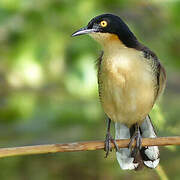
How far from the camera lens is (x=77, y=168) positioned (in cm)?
782

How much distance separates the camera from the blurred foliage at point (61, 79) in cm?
677

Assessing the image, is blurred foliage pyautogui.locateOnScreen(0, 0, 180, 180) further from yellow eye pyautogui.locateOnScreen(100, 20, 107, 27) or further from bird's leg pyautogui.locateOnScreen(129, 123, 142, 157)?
yellow eye pyautogui.locateOnScreen(100, 20, 107, 27)

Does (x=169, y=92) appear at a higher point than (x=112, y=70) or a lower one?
lower

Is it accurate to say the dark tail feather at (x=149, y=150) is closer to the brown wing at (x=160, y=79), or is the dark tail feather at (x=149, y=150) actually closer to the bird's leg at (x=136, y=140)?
the bird's leg at (x=136, y=140)

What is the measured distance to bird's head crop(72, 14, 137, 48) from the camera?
4.85 metres

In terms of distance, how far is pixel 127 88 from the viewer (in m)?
4.88

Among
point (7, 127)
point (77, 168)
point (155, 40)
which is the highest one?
point (155, 40)

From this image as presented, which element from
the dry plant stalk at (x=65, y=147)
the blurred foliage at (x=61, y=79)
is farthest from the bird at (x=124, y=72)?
the blurred foliage at (x=61, y=79)

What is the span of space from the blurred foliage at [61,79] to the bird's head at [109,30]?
153 cm

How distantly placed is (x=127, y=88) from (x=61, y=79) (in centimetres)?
231

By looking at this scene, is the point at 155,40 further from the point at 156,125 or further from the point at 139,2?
the point at 156,125

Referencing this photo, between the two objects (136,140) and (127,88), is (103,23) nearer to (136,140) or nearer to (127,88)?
(127,88)

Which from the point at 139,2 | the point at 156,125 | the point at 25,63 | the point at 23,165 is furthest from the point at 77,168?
the point at 156,125

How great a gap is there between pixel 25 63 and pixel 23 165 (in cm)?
159
